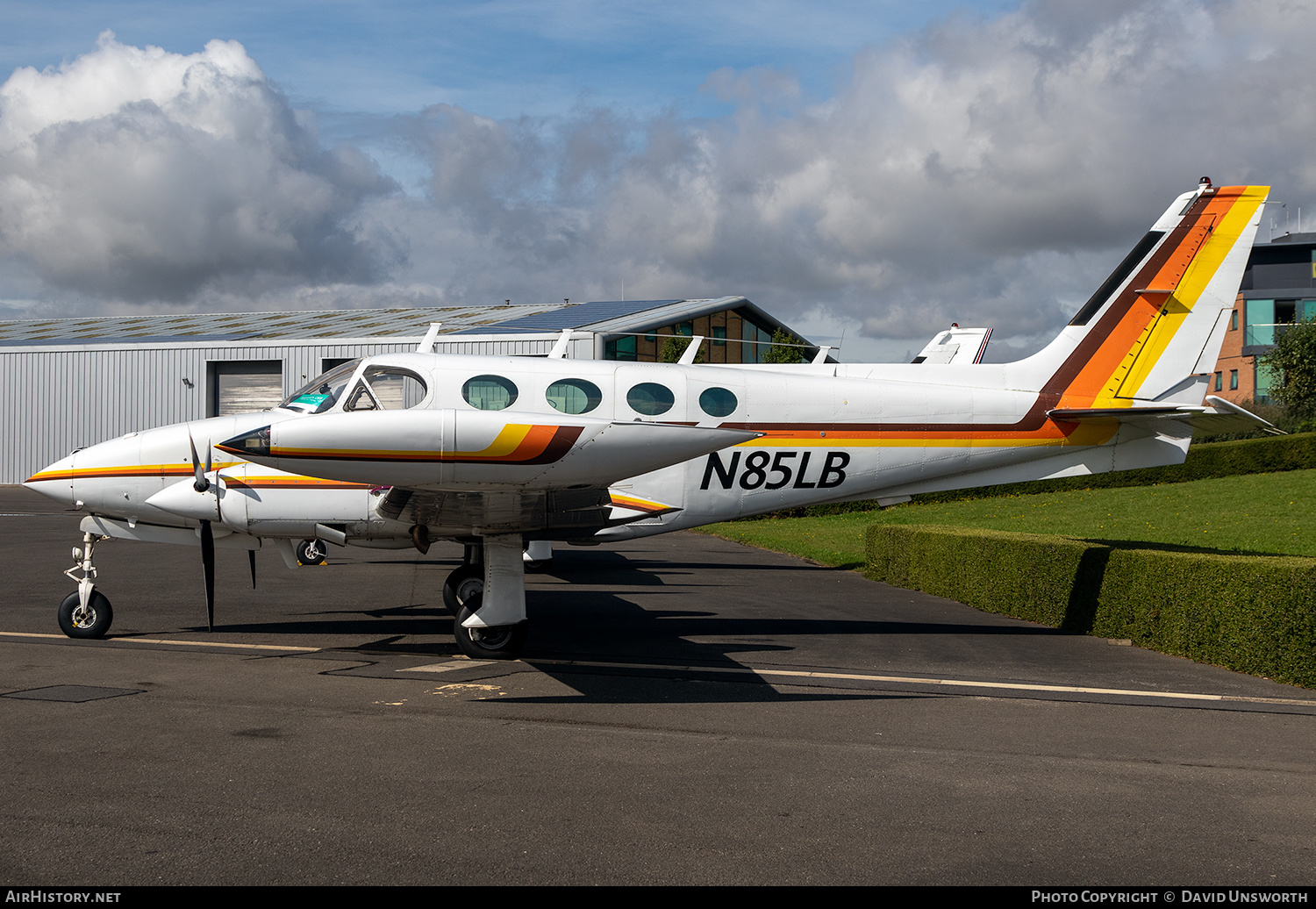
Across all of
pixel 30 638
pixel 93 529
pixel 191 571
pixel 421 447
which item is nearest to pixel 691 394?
pixel 421 447

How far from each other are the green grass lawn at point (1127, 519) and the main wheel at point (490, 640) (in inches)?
434

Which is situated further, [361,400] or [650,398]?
[650,398]

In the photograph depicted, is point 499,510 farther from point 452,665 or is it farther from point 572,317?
point 572,317

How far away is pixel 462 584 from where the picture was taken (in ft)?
34.8

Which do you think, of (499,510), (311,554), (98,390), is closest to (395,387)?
(499,510)

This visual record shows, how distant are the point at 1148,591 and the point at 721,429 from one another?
4.98 meters

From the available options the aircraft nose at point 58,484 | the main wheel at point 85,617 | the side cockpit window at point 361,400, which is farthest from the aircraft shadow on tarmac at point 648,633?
the side cockpit window at point 361,400

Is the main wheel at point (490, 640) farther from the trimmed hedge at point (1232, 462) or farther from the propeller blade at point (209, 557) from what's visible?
the trimmed hedge at point (1232, 462)

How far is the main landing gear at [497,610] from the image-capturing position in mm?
9180

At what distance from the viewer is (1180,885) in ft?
13.6

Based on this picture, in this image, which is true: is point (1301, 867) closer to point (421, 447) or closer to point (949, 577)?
point (421, 447)

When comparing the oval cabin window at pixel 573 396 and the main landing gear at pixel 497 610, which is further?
the oval cabin window at pixel 573 396

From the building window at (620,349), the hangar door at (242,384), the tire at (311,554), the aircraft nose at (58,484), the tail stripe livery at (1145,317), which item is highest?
the building window at (620,349)

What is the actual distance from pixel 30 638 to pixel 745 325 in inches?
1689
